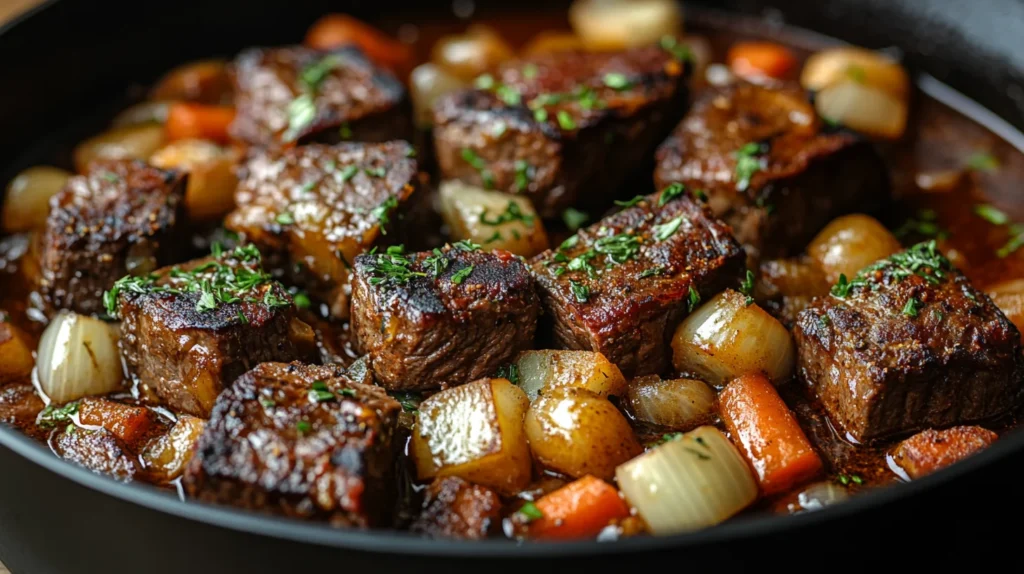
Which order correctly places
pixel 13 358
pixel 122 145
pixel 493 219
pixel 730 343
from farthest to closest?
1. pixel 122 145
2. pixel 493 219
3. pixel 13 358
4. pixel 730 343

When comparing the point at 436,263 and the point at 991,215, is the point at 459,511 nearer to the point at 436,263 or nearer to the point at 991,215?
the point at 436,263

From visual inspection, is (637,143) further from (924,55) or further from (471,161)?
(924,55)

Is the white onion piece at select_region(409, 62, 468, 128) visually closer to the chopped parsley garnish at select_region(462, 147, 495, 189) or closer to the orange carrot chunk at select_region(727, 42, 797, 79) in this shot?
the chopped parsley garnish at select_region(462, 147, 495, 189)

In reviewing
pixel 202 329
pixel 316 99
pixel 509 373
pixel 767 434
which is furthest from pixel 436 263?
pixel 316 99

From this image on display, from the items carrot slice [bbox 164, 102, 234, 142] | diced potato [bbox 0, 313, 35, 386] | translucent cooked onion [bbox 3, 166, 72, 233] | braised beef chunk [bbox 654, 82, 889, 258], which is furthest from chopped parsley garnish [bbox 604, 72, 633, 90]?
diced potato [bbox 0, 313, 35, 386]

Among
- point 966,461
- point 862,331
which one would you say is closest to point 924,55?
point 862,331

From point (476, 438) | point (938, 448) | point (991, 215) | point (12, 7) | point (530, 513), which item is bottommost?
point (991, 215)
